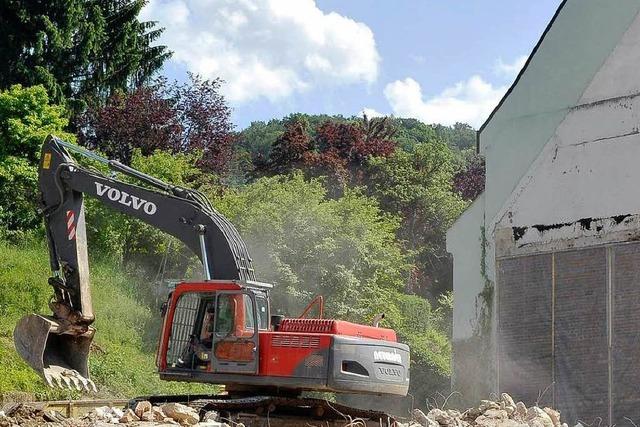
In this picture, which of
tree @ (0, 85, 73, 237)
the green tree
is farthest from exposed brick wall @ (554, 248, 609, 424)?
tree @ (0, 85, 73, 237)

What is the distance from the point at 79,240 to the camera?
15.9 metres

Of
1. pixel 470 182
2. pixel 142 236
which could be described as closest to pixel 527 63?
pixel 142 236

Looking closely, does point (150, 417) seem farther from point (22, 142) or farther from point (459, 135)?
point (459, 135)

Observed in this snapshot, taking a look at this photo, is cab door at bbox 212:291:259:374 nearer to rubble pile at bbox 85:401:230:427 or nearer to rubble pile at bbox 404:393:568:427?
rubble pile at bbox 85:401:230:427

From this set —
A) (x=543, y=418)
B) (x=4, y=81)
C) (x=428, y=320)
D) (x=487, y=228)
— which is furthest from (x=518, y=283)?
(x=4, y=81)

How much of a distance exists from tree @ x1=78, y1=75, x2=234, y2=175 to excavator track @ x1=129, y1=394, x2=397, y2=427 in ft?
69.8

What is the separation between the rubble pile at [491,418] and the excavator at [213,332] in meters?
0.83

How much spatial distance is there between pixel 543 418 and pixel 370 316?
15.5 meters

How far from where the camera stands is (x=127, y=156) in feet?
121

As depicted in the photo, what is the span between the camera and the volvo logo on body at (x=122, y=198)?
15807 mm

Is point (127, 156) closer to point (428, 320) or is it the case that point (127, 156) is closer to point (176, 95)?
point (176, 95)

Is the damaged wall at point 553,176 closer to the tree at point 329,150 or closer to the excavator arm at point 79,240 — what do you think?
the excavator arm at point 79,240

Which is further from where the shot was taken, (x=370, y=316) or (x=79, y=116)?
(x=79, y=116)

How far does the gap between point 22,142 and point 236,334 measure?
63.9 ft
